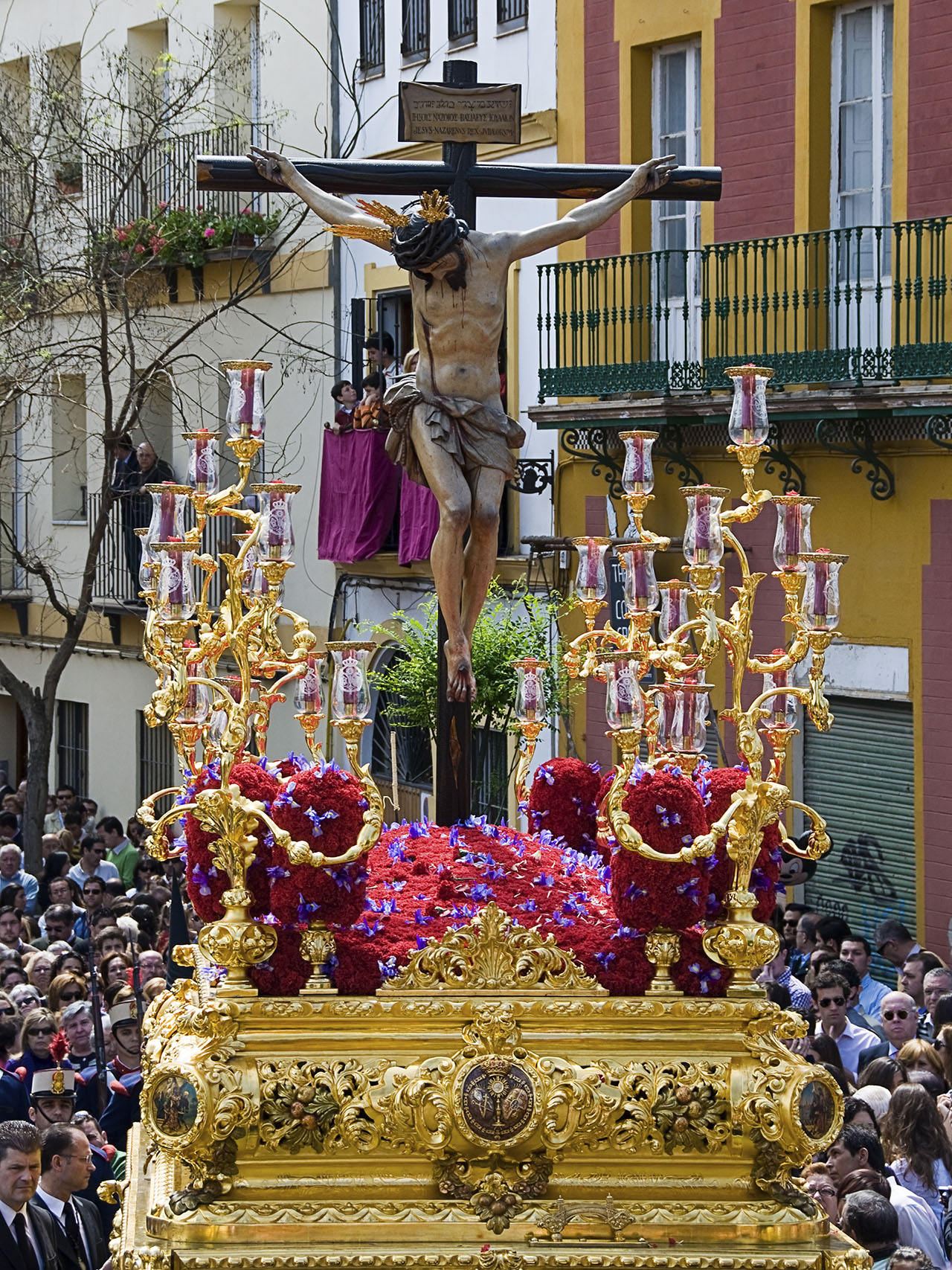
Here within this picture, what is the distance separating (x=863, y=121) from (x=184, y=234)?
7542mm

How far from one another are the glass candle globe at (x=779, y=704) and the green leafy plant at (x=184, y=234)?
14.0m

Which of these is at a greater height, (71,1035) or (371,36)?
(371,36)

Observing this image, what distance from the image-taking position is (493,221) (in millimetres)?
16438

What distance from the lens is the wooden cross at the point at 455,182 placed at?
7.52 meters

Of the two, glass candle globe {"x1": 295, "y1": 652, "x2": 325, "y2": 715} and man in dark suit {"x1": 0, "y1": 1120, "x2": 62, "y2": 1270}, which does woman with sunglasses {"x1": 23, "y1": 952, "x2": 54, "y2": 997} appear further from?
glass candle globe {"x1": 295, "y1": 652, "x2": 325, "y2": 715}

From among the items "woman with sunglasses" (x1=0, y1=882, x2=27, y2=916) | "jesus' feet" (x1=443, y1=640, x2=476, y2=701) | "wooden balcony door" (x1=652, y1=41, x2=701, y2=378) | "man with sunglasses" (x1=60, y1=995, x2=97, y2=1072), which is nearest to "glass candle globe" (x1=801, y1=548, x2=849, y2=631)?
"jesus' feet" (x1=443, y1=640, x2=476, y2=701)

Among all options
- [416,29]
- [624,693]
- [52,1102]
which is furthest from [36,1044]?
[416,29]

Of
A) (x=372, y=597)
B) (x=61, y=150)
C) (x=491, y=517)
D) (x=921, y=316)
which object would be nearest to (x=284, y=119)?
(x=61, y=150)

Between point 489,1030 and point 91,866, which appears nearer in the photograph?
point 489,1030

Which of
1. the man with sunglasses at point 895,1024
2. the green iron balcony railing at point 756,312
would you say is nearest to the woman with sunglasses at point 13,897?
the green iron balcony railing at point 756,312

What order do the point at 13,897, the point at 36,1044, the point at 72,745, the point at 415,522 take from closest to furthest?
the point at 36,1044
the point at 13,897
the point at 415,522
the point at 72,745

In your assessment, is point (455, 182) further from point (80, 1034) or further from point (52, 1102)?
point (80, 1034)

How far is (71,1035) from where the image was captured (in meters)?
10.8

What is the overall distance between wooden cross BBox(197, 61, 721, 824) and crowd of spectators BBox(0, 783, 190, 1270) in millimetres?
1981
